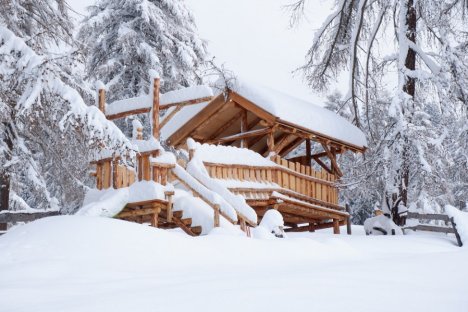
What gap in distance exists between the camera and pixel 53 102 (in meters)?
8.66

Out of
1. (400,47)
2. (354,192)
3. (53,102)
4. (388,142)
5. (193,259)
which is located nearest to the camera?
(193,259)

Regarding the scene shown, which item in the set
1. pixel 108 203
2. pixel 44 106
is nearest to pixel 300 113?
pixel 108 203

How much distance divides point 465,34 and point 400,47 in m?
1.80

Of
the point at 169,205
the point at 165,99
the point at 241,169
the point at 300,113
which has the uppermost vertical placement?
the point at 300,113

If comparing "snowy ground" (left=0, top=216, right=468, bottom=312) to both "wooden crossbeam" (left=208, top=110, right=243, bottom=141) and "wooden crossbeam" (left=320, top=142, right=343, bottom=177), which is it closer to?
"wooden crossbeam" (left=320, top=142, right=343, bottom=177)

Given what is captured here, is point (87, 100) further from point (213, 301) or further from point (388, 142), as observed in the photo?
point (213, 301)

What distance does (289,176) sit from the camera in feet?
55.9

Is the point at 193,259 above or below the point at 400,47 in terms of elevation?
below

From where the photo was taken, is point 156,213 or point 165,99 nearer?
point 156,213

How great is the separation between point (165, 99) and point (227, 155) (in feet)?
9.37

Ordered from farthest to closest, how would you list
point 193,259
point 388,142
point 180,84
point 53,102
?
point 180,84, point 388,142, point 53,102, point 193,259

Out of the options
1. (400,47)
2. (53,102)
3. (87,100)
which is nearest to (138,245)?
(53,102)

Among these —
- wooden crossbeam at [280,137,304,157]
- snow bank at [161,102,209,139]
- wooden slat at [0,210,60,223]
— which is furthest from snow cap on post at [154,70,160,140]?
wooden crossbeam at [280,137,304,157]

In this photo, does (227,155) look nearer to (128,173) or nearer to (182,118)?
(128,173)
